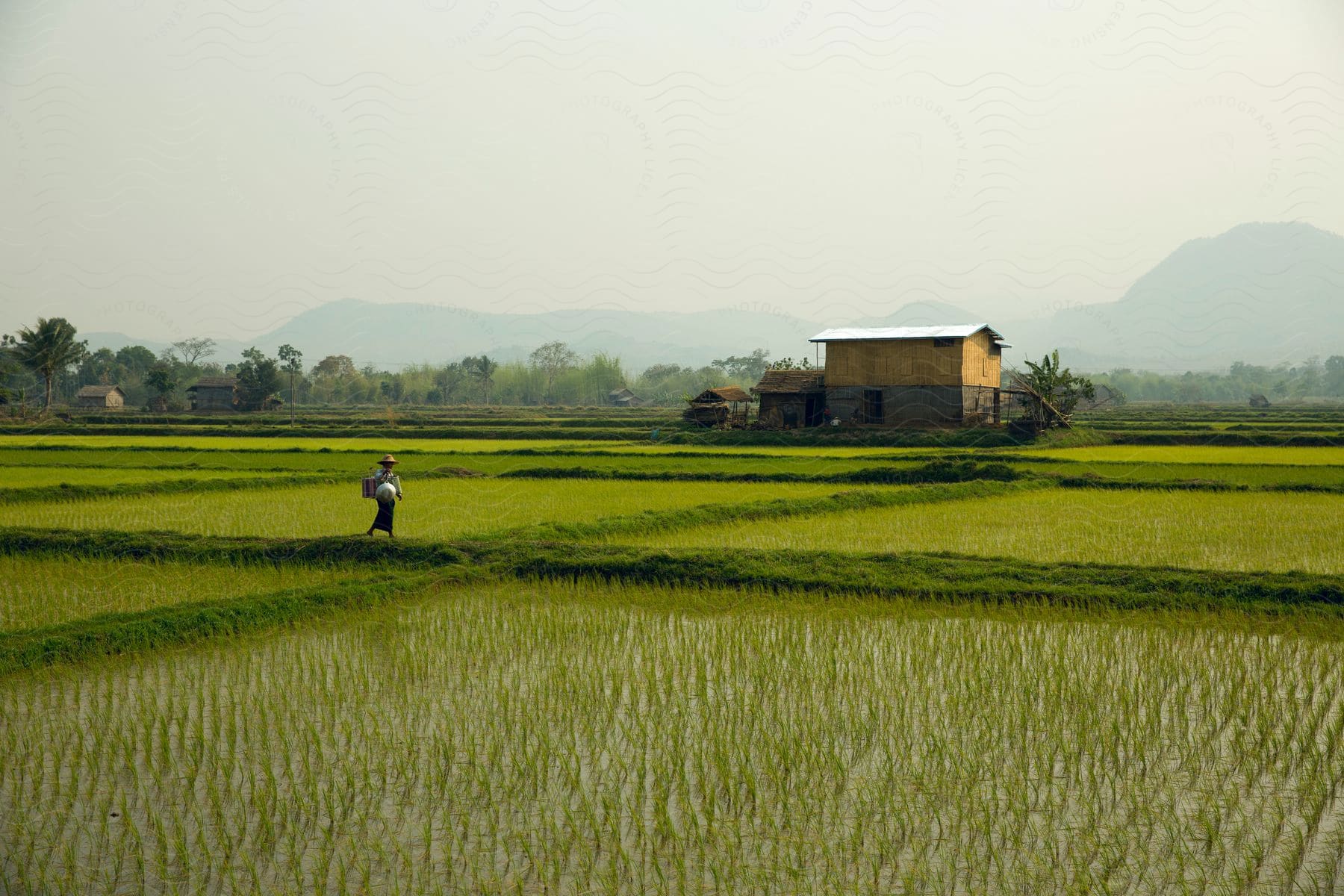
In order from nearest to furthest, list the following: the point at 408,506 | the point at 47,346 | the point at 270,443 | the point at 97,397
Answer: the point at 408,506 → the point at 270,443 → the point at 47,346 → the point at 97,397

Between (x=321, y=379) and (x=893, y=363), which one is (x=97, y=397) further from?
(x=893, y=363)

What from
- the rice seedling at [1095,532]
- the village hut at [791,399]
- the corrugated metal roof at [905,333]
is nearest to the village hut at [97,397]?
the village hut at [791,399]

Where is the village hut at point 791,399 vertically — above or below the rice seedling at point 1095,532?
above

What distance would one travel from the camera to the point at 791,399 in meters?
33.4

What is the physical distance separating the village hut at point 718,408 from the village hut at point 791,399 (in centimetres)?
108

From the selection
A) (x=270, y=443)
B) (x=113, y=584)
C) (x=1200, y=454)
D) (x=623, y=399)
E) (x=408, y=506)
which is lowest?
(x=113, y=584)

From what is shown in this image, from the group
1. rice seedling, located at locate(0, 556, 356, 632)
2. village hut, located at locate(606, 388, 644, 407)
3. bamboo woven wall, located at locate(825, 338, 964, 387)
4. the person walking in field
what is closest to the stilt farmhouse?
bamboo woven wall, located at locate(825, 338, 964, 387)

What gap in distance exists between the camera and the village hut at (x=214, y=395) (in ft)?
192

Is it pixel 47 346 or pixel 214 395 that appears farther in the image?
pixel 214 395

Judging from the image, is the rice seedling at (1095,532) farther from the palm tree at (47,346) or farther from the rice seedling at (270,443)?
the palm tree at (47,346)

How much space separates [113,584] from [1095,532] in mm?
9249

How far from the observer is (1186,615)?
7.54 metres

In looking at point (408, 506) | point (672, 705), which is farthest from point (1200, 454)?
point (672, 705)

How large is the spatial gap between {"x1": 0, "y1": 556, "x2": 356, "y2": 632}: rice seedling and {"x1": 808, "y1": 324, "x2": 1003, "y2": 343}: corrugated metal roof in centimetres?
2389
